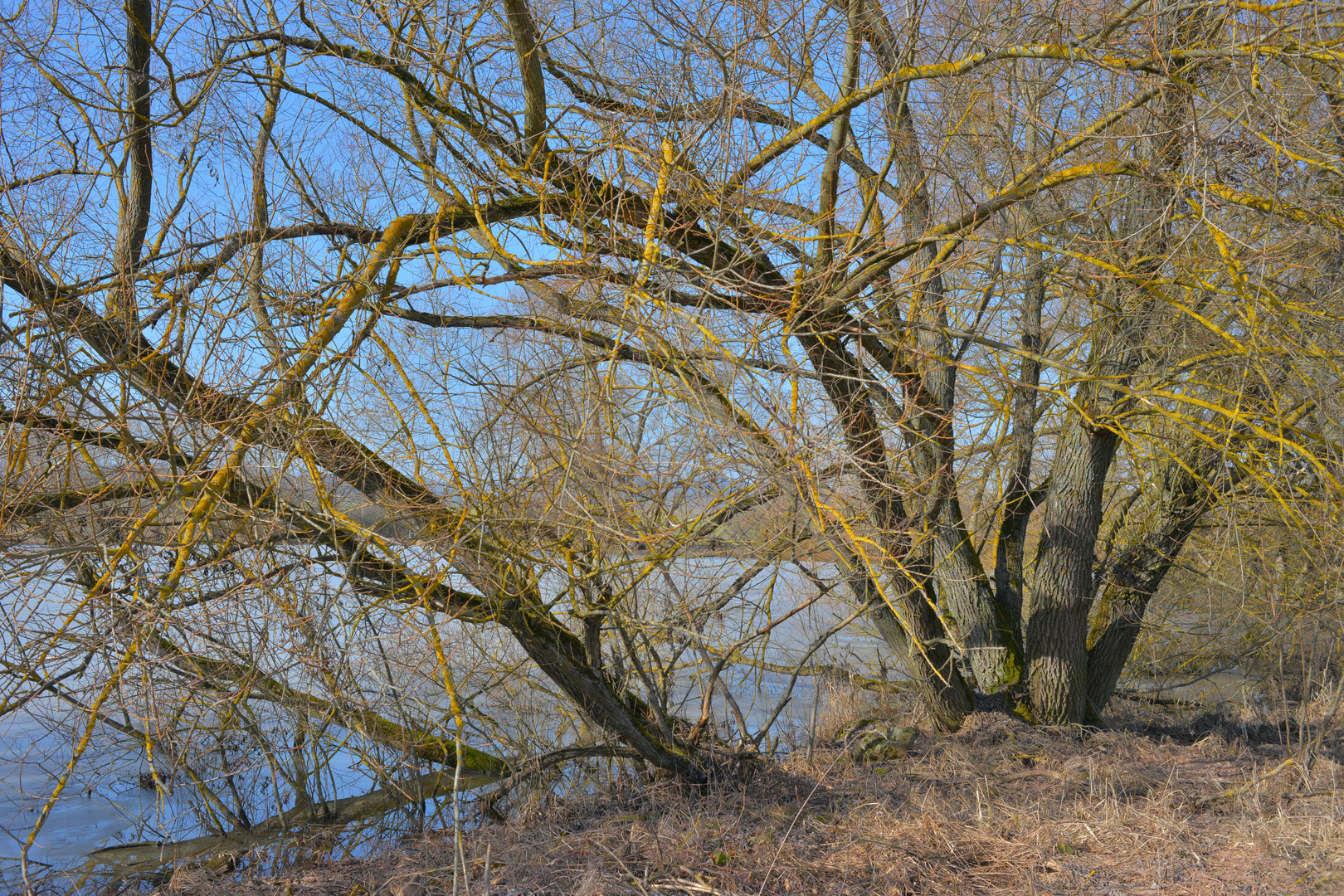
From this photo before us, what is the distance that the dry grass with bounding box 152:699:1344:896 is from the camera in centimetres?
362

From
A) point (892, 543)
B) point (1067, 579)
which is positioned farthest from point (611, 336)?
point (1067, 579)

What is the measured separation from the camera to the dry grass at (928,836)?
3615 millimetres

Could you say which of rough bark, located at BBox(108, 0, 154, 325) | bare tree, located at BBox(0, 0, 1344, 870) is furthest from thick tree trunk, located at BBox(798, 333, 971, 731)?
rough bark, located at BBox(108, 0, 154, 325)

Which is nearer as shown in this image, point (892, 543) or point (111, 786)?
point (892, 543)

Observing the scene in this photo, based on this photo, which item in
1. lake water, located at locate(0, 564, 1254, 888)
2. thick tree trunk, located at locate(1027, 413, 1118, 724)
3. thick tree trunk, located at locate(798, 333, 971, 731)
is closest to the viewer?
thick tree trunk, located at locate(798, 333, 971, 731)

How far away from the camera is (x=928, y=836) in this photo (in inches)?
160

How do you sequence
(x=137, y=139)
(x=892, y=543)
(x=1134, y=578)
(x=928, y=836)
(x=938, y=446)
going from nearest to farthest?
1. (x=892, y=543)
2. (x=928, y=836)
3. (x=137, y=139)
4. (x=938, y=446)
5. (x=1134, y=578)

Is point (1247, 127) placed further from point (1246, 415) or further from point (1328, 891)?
point (1328, 891)

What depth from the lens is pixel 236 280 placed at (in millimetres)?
4012

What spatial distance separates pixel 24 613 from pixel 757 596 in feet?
12.9

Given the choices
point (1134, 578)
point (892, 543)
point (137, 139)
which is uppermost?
point (137, 139)

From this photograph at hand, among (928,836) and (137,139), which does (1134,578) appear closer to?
(928,836)

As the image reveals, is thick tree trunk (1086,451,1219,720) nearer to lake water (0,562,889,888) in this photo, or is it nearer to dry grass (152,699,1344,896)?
dry grass (152,699,1344,896)

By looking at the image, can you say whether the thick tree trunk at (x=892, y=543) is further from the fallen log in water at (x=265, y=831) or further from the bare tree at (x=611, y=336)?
the fallen log in water at (x=265, y=831)
